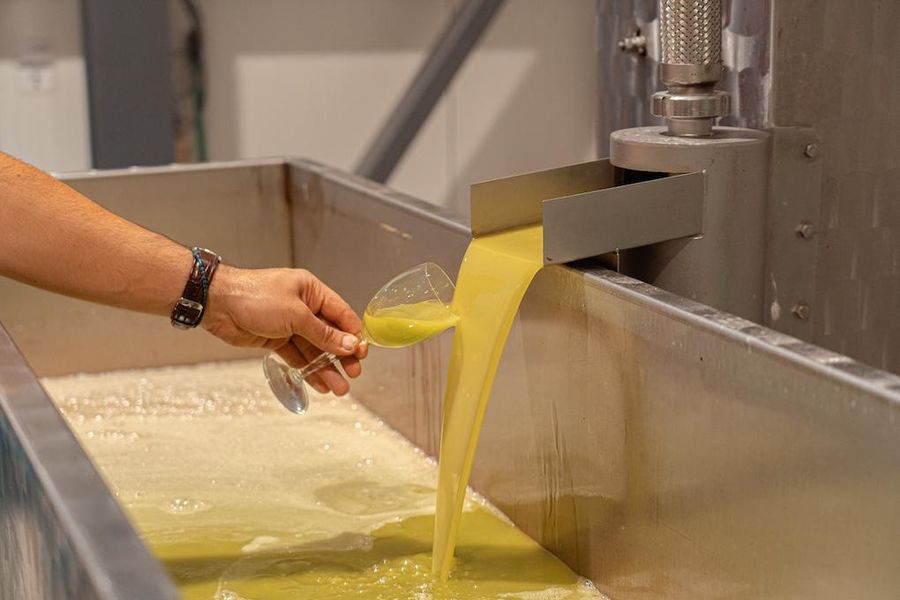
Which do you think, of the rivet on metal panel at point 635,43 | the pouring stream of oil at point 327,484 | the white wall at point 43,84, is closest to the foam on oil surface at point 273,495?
the pouring stream of oil at point 327,484

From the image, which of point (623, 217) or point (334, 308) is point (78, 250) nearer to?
point (334, 308)

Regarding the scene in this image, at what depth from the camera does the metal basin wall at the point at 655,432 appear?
74 cm

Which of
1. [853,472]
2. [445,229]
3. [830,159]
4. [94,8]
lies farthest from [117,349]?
[94,8]

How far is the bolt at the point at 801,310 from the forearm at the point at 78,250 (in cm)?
55

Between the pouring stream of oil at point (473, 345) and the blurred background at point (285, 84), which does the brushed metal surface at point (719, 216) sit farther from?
the blurred background at point (285, 84)

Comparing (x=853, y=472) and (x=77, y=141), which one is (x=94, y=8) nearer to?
(x=77, y=141)

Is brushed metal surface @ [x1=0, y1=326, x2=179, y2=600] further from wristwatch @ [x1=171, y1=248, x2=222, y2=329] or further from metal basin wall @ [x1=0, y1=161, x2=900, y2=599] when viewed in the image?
wristwatch @ [x1=171, y1=248, x2=222, y2=329]

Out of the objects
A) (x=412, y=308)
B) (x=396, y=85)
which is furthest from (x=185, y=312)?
(x=396, y=85)

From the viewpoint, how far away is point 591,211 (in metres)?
1.00

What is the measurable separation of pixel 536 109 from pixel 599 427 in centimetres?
243

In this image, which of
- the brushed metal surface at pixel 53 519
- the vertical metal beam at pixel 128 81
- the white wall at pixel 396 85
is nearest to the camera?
the brushed metal surface at pixel 53 519

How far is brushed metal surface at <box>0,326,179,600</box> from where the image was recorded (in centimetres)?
51

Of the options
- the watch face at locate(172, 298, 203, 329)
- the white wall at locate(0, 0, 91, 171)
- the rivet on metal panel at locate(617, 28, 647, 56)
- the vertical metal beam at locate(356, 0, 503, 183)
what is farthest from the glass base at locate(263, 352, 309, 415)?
the white wall at locate(0, 0, 91, 171)

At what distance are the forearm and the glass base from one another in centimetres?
13
